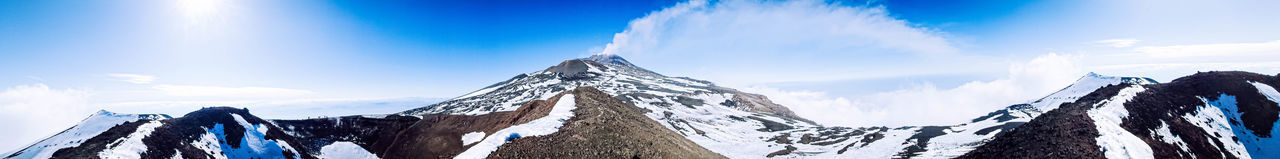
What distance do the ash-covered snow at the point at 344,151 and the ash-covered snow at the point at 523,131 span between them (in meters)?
30.0

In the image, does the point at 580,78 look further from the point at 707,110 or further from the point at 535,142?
the point at 535,142

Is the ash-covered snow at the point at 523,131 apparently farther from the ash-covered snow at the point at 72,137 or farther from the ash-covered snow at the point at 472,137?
the ash-covered snow at the point at 72,137

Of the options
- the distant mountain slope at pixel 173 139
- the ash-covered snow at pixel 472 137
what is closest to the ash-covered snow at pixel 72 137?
the distant mountain slope at pixel 173 139

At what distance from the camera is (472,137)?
2415 inches

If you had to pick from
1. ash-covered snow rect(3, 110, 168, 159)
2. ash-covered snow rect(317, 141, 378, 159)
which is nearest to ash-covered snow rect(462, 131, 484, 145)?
ash-covered snow rect(317, 141, 378, 159)

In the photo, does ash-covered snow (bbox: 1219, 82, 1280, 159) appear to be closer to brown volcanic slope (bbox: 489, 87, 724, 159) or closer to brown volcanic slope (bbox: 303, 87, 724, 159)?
brown volcanic slope (bbox: 303, 87, 724, 159)

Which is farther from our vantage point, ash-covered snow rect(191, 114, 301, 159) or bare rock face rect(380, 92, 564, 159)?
bare rock face rect(380, 92, 564, 159)

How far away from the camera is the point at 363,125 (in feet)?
239

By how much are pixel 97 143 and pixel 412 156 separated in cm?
2880

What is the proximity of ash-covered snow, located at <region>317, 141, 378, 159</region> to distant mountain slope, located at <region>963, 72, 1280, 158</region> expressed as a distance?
71.7 m

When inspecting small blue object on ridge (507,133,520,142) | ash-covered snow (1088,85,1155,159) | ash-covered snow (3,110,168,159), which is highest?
ash-covered snow (3,110,168,159)

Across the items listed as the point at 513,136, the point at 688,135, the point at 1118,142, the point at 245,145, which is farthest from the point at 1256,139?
the point at 245,145

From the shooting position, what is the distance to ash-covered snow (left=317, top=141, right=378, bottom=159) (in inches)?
2462

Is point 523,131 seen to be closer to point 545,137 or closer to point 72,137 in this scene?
point 545,137
